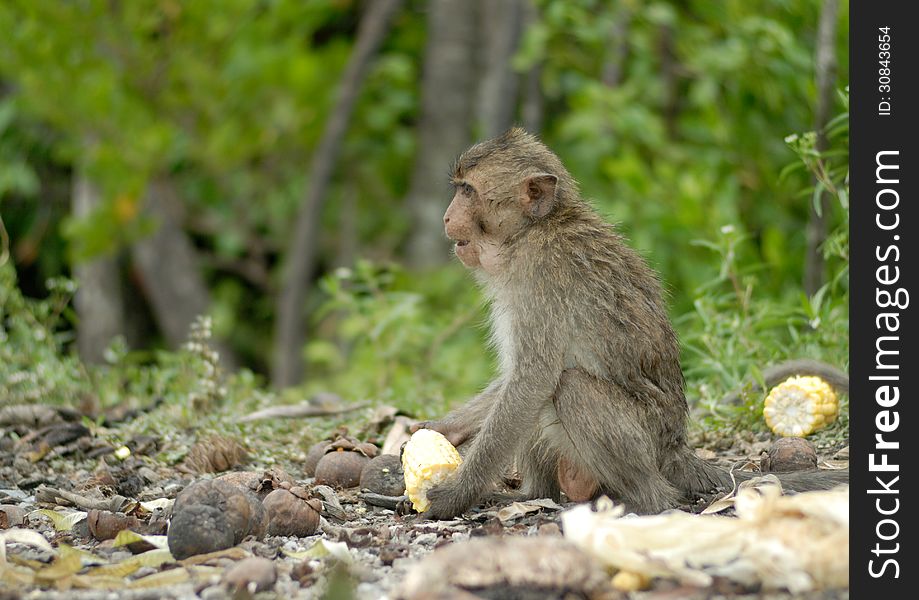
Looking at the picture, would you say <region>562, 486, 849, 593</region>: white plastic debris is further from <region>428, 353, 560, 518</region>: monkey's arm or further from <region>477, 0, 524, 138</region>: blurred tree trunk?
<region>477, 0, 524, 138</region>: blurred tree trunk

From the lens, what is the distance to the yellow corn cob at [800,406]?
4.93m

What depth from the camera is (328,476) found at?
4.59 metres

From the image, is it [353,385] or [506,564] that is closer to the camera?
[506,564]

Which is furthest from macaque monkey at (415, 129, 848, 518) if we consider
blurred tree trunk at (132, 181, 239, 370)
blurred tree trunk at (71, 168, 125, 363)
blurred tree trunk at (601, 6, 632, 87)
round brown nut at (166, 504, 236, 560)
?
blurred tree trunk at (71, 168, 125, 363)

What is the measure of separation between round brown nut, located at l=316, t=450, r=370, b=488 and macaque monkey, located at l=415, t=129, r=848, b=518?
34cm

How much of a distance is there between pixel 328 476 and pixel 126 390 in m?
2.93

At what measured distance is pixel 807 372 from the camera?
16.5ft

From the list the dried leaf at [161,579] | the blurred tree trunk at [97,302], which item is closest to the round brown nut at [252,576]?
the dried leaf at [161,579]

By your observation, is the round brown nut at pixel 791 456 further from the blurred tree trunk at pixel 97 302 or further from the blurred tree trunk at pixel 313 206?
the blurred tree trunk at pixel 97 302

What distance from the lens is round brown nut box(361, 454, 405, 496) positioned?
439 cm

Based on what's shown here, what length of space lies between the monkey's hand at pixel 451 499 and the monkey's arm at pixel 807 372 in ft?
5.28
